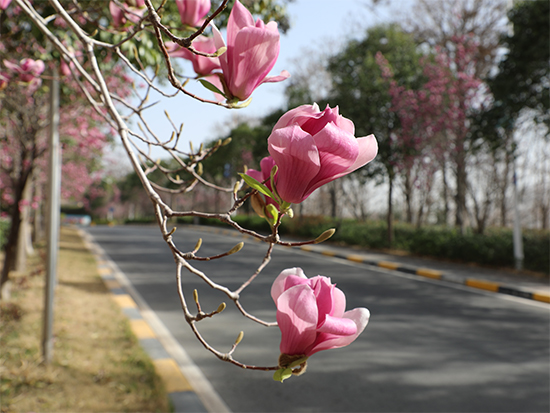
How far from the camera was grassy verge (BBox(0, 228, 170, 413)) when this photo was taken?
3102 mm

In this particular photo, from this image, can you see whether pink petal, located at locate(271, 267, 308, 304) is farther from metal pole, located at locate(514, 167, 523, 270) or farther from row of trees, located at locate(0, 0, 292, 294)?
metal pole, located at locate(514, 167, 523, 270)

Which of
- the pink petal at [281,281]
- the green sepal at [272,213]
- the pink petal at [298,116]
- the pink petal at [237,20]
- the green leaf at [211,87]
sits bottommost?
the pink petal at [281,281]

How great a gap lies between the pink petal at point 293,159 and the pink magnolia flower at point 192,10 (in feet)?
1.88

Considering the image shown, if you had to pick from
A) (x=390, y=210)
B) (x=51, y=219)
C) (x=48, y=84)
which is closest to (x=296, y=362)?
(x=51, y=219)

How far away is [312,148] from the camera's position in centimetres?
50

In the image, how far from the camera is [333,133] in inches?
19.4

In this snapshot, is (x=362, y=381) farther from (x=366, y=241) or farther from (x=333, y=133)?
(x=366, y=241)

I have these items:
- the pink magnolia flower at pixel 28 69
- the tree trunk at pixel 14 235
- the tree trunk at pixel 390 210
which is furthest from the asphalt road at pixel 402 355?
the tree trunk at pixel 390 210

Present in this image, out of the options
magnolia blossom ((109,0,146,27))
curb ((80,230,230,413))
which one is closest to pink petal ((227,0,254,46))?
magnolia blossom ((109,0,146,27))

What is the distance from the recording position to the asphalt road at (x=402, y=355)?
11.5 feet

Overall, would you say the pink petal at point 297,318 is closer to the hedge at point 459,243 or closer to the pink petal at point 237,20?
the pink petal at point 237,20

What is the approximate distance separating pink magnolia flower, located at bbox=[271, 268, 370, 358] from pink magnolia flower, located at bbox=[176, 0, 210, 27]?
24.8 inches

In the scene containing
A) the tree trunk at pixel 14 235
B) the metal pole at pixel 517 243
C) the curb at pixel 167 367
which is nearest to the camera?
the curb at pixel 167 367

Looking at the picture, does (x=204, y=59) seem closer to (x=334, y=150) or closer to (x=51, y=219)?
(x=334, y=150)
